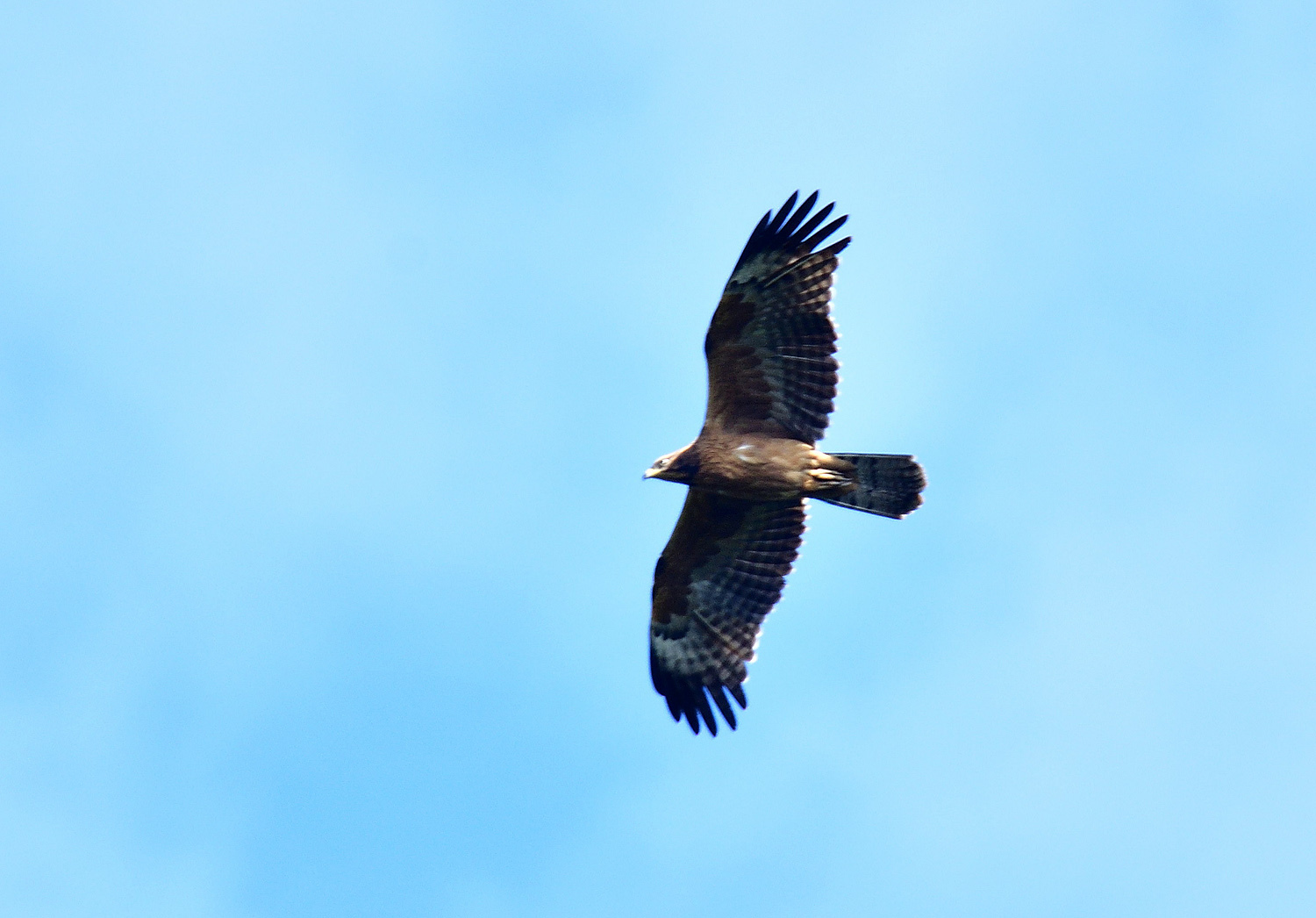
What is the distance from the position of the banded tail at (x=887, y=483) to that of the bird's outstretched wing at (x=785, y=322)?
487mm

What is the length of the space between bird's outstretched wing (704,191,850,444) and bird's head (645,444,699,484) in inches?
29.8

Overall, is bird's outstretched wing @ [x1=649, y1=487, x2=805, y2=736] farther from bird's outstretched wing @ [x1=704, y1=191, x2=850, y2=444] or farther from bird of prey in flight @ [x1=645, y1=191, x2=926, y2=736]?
bird's outstretched wing @ [x1=704, y1=191, x2=850, y2=444]

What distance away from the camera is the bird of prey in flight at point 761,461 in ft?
44.4

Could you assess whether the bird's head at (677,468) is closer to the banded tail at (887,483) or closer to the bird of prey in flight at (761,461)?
the bird of prey in flight at (761,461)

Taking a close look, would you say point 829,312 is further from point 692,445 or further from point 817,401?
point 692,445

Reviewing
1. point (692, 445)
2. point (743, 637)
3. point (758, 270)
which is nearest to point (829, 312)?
point (758, 270)

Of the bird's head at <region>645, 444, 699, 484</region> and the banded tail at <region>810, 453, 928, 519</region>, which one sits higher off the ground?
the bird's head at <region>645, 444, 699, 484</region>

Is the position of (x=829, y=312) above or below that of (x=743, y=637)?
above

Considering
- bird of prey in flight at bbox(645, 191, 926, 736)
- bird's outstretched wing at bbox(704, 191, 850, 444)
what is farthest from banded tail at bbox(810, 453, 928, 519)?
bird's outstretched wing at bbox(704, 191, 850, 444)

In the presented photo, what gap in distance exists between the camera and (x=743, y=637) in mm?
14617

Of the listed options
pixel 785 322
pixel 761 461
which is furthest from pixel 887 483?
pixel 785 322

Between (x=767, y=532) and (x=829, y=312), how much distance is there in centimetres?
211

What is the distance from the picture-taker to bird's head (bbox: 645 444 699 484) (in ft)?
45.3

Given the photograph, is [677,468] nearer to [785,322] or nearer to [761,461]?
[761,461]
